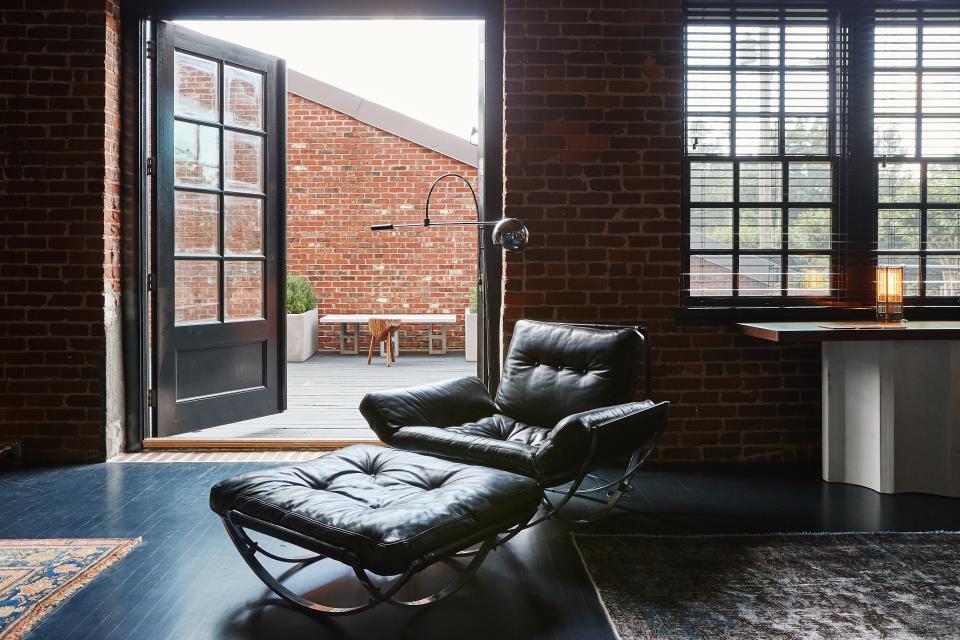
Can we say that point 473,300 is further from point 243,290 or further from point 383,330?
point 243,290

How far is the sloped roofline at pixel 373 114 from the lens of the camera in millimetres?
9398

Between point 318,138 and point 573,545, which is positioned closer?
point 573,545

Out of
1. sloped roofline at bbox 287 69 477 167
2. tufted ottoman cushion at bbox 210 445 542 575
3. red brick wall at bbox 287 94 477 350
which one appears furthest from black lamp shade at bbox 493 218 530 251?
sloped roofline at bbox 287 69 477 167

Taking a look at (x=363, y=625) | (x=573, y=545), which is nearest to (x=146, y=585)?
(x=363, y=625)

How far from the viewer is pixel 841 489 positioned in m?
3.55

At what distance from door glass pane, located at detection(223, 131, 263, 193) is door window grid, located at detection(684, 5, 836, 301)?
2638mm

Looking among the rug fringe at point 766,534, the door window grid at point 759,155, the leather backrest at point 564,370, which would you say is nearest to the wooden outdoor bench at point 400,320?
the door window grid at point 759,155

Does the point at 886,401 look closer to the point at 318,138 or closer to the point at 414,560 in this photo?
the point at 414,560

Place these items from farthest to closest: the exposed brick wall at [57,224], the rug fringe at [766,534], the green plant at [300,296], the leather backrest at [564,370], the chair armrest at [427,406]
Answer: the green plant at [300,296], the exposed brick wall at [57,224], the leather backrest at [564,370], the chair armrest at [427,406], the rug fringe at [766,534]

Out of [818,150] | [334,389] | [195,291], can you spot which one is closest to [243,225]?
[195,291]

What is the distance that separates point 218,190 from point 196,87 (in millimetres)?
620

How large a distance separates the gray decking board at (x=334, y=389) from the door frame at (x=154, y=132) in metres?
0.81

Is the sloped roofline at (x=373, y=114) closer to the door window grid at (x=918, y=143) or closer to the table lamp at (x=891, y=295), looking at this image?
the door window grid at (x=918, y=143)

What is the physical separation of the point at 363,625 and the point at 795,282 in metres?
3.10
